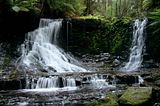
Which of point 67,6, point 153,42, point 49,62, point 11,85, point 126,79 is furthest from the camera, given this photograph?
point 67,6

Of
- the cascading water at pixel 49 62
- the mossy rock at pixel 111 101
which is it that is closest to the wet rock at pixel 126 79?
the cascading water at pixel 49 62

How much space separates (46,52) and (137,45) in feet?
15.6

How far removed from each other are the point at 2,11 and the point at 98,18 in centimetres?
536

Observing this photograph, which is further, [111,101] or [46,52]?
[46,52]

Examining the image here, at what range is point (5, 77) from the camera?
13.3m

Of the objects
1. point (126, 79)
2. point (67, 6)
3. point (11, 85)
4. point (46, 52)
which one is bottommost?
point (11, 85)

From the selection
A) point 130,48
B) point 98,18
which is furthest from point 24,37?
point 130,48

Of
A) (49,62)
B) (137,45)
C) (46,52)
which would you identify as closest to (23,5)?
(46,52)

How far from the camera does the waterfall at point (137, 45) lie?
1684 centimetres

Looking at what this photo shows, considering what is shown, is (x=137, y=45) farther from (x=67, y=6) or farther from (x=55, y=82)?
(x=55, y=82)

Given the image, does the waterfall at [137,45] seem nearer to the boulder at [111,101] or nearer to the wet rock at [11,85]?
the wet rock at [11,85]

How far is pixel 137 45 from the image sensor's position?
58.2 feet

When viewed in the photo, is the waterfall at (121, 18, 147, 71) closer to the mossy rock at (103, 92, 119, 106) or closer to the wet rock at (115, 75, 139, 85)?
the wet rock at (115, 75, 139, 85)

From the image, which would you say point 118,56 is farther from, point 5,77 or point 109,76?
point 5,77
